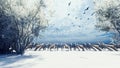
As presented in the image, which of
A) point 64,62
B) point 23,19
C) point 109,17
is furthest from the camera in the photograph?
point 109,17

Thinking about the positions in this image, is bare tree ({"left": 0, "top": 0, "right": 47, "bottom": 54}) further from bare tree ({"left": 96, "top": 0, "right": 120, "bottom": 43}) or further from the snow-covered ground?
bare tree ({"left": 96, "top": 0, "right": 120, "bottom": 43})

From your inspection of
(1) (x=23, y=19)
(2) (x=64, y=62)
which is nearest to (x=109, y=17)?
(1) (x=23, y=19)

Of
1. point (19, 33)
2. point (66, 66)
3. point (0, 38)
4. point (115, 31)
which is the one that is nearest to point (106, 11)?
point (115, 31)

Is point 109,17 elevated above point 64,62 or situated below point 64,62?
above

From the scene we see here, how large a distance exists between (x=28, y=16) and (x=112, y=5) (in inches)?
449

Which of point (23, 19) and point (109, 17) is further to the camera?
point (109, 17)

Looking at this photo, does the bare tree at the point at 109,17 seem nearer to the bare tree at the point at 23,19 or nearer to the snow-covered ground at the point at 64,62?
the bare tree at the point at 23,19

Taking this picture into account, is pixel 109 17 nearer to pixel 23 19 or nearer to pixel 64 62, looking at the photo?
pixel 23 19

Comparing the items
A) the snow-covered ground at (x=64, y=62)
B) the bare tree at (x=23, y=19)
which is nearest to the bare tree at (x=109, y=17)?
the bare tree at (x=23, y=19)

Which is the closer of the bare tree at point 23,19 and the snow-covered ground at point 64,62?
the snow-covered ground at point 64,62

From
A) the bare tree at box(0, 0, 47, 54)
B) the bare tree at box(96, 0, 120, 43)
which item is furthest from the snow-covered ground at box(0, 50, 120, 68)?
the bare tree at box(96, 0, 120, 43)

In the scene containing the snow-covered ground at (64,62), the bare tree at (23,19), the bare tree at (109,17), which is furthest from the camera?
the bare tree at (109,17)

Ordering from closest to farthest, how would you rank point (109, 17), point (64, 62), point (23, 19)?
point (64, 62), point (23, 19), point (109, 17)

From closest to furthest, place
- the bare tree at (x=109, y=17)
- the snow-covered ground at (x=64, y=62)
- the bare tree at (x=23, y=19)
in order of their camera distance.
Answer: the snow-covered ground at (x=64, y=62), the bare tree at (x=23, y=19), the bare tree at (x=109, y=17)
